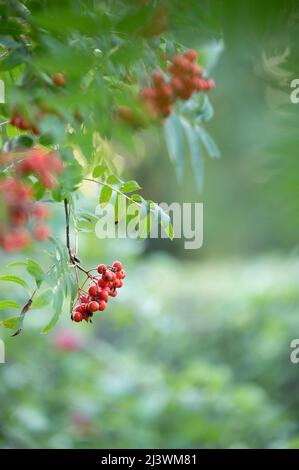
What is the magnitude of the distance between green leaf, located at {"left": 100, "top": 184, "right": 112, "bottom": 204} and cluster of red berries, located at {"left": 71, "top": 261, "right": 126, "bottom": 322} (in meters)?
0.09

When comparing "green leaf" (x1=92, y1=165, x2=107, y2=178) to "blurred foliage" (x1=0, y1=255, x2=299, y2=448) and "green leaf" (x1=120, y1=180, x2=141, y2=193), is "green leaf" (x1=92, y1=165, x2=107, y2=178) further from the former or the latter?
"blurred foliage" (x1=0, y1=255, x2=299, y2=448)

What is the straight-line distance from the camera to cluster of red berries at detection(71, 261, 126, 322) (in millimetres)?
729

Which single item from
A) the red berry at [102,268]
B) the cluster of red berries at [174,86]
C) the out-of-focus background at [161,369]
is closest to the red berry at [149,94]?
the cluster of red berries at [174,86]

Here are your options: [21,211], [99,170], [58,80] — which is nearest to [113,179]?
[99,170]

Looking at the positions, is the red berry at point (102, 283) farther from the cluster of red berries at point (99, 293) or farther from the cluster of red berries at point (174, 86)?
the cluster of red berries at point (174, 86)

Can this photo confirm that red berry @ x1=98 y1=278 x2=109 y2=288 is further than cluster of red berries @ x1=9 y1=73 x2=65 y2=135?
Yes

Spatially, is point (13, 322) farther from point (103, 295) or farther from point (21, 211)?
point (21, 211)

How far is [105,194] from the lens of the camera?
2.64 ft

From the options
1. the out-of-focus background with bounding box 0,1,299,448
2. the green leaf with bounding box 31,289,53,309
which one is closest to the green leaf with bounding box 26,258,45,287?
the green leaf with bounding box 31,289,53,309

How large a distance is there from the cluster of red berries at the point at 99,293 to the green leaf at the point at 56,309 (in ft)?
0.13

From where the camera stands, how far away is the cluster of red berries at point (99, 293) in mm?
729

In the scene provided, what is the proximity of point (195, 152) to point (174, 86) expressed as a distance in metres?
0.22

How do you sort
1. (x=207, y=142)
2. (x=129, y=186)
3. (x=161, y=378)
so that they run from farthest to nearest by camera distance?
(x=161, y=378) < (x=207, y=142) < (x=129, y=186)

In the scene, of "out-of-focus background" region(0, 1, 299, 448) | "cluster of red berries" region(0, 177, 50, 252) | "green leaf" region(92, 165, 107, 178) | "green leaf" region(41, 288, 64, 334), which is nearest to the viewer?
"cluster of red berries" region(0, 177, 50, 252)
